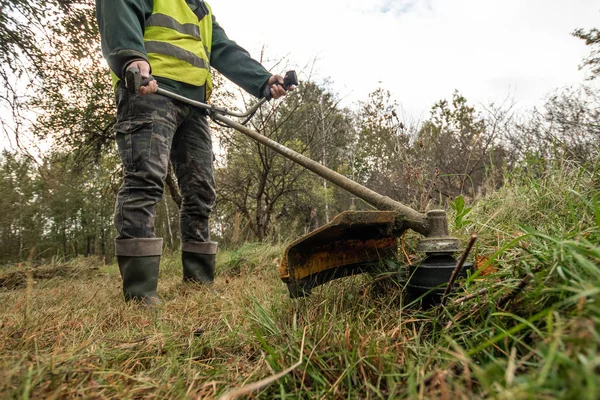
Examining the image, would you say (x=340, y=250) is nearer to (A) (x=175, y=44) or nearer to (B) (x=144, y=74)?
(B) (x=144, y=74)

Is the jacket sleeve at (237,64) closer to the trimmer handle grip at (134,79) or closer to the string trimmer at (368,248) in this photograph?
the trimmer handle grip at (134,79)

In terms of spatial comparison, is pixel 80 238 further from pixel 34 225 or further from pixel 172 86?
pixel 172 86

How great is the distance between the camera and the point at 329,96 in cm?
1041

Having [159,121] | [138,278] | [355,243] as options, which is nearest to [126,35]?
[159,121]

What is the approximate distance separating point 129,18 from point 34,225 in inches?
983

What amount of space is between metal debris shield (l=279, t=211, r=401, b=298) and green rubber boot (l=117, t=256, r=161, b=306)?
3.46 ft

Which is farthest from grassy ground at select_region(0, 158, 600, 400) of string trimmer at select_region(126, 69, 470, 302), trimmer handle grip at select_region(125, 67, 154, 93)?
trimmer handle grip at select_region(125, 67, 154, 93)

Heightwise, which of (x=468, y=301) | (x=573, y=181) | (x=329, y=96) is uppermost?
(x=329, y=96)

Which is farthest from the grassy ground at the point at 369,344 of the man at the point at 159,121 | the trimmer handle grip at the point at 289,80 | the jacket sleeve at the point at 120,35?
the trimmer handle grip at the point at 289,80

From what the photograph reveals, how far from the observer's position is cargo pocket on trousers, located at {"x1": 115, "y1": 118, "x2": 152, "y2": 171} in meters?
1.88

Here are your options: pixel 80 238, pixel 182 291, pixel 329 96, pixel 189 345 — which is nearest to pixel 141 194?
pixel 182 291

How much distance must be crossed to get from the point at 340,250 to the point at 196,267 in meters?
1.53

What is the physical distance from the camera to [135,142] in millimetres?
1884

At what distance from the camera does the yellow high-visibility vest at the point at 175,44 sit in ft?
6.77
